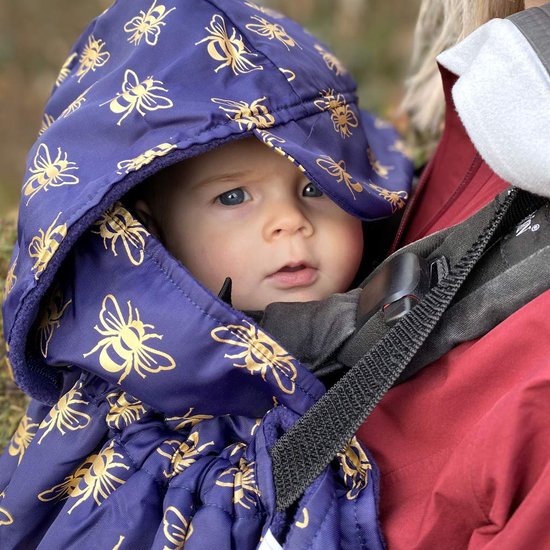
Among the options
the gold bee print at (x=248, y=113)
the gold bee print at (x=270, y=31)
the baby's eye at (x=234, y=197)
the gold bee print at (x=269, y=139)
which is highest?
the gold bee print at (x=270, y=31)

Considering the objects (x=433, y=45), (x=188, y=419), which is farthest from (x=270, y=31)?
(x=188, y=419)

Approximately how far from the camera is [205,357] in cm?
104

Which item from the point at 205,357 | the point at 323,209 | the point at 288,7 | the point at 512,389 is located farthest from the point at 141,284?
the point at 288,7

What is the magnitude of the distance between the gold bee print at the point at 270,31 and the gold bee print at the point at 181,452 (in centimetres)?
59

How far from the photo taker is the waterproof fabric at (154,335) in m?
1.02

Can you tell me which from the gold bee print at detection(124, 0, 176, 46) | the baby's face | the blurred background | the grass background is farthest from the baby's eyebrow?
the blurred background

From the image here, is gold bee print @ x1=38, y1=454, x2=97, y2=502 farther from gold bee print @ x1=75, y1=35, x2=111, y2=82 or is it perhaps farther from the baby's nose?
gold bee print @ x1=75, y1=35, x2=111, y2=82

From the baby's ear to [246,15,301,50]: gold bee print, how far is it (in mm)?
311

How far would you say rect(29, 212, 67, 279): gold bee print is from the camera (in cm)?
106

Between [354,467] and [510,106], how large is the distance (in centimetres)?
44

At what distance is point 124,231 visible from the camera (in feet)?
3.61

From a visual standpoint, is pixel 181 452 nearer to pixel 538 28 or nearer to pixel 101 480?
pixel 101 480

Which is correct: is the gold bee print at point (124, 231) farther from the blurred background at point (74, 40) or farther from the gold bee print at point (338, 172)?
the blurred background at point (74, 40)

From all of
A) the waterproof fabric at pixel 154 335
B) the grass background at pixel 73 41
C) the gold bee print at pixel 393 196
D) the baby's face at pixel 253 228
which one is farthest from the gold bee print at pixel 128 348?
the grass background at pixel 73 41
